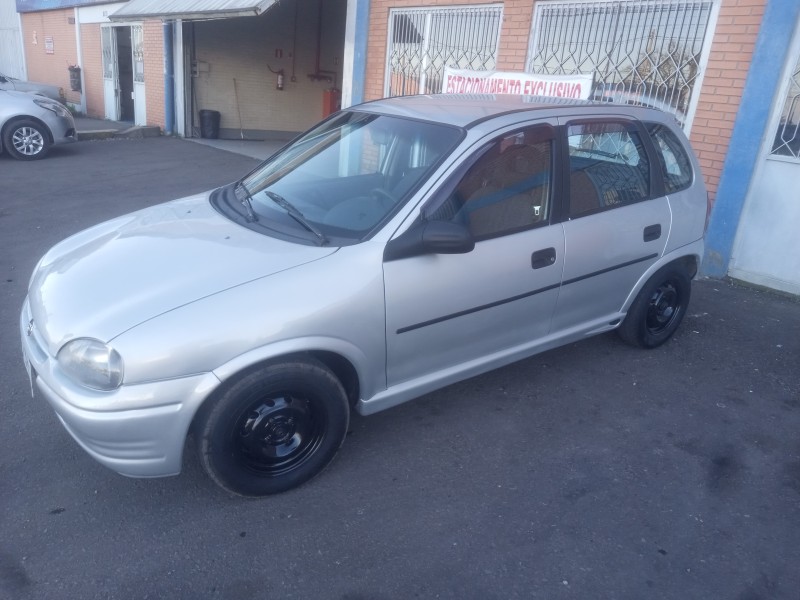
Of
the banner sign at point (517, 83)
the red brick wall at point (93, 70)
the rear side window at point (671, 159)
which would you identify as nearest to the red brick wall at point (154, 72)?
the red brick wall at point (93, 70)

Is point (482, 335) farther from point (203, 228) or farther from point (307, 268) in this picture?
point (203, 228)

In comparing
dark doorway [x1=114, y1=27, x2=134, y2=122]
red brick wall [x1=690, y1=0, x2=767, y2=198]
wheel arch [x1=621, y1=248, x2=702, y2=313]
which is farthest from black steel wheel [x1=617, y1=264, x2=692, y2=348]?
dark doorway [x1=114, y1=27, x2=134, y2=122]

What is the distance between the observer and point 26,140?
11141mm

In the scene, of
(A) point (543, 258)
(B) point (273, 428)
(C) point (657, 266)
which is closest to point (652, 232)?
(C) point (657, 266)

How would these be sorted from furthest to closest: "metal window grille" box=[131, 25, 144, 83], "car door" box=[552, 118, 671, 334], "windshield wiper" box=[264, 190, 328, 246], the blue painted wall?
"metal window grille" box=[131, 25, 144, 83] < the blue painted wall < "car door" box=[552, 118, 671, 334] < "windshield wiper" box=[264, 190, 328, 246]

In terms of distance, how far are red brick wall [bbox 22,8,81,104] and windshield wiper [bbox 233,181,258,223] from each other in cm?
1809

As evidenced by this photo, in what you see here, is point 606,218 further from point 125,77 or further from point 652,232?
point 125,77

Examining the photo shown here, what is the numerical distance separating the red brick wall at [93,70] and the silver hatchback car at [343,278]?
Answer: 16146 mm

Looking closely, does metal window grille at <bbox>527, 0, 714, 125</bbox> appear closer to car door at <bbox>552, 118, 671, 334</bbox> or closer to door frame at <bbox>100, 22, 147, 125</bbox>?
car door at <bbox>552, 118, 671, 334</bbox>

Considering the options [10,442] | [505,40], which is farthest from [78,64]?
[10,442]

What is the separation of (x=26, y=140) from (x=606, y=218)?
10.8 metres

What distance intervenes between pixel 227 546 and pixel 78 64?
1987cm

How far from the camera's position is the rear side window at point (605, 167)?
12.5 feet

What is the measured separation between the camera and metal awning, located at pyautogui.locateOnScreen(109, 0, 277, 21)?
930 centimetres
